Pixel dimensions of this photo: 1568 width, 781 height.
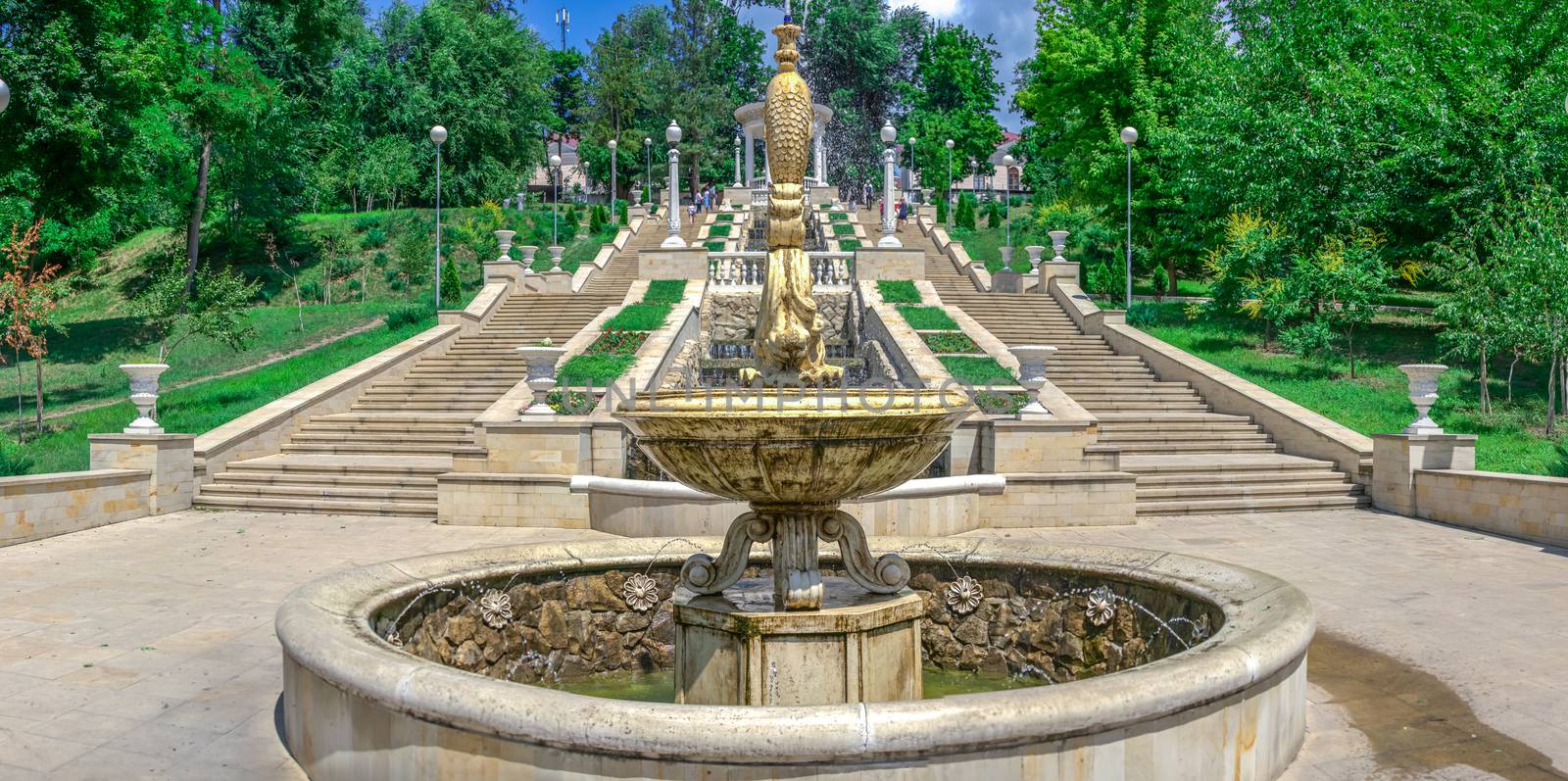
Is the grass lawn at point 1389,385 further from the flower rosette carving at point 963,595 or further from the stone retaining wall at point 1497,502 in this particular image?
the flower rosette carving at point 963,595

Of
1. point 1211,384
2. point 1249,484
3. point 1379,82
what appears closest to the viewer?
point 1249,484

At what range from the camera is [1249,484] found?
51.7 ft

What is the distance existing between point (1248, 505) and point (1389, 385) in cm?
768

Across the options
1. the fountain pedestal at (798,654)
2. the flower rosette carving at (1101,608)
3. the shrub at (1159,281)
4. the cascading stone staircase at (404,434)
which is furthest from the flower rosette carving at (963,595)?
the shrub at (1159,281)

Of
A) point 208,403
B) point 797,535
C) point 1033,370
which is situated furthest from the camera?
point 208,403

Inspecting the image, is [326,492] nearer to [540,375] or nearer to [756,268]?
[540,375]

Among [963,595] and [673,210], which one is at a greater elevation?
[673,210]

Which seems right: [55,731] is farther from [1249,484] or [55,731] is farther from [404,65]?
[404,65]

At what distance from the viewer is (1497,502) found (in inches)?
532

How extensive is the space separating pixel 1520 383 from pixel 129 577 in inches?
887

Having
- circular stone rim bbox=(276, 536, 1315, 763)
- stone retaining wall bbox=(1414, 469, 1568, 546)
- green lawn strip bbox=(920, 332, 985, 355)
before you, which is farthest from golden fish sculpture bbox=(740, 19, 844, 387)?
green lawn strip bbox=(920, 332, 985, 355)

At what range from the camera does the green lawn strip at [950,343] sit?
2072 centimetres

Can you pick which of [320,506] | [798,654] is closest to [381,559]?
[320,506]

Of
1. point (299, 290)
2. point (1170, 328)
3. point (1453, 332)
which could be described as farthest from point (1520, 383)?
point (299, 290)
